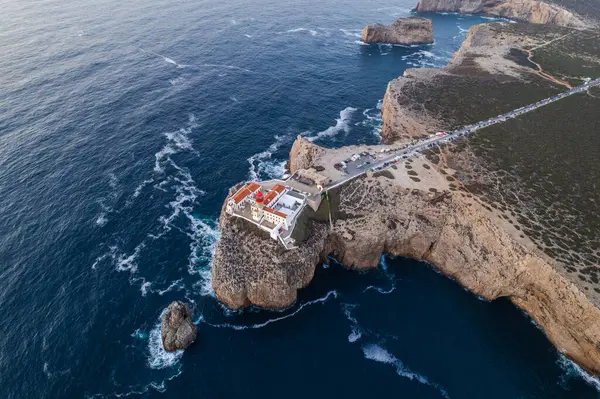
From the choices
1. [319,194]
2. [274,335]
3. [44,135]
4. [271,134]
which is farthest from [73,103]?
[274,335]

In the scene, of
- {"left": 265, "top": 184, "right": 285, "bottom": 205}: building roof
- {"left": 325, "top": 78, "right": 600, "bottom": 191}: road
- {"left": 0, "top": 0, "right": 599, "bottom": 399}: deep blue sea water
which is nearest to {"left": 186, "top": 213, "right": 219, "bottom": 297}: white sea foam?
{"left": 0, "top": 0, "right": 599, "bottom": 399}: deep blue sea water

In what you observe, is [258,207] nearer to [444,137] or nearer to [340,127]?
[340,127]

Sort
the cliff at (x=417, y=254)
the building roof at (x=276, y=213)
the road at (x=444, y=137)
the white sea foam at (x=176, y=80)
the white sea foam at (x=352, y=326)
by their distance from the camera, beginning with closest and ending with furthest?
the cliff at (x=417, y=254) → the white sea foam at (x=352, y=326) → the building roof at (x=276, y=213) → the road at (x=444, y=137) → the white sea foam at (x=176, y=80)

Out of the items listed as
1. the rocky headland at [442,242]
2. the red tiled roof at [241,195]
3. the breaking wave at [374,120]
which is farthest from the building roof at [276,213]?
the breaking wave at [374,120]

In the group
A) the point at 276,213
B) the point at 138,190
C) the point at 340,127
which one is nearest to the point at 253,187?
the point at 276,213

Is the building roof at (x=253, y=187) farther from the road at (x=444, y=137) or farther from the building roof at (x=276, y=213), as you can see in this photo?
the road at (x=444, y=137)

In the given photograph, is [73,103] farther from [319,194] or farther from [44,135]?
[319,194]

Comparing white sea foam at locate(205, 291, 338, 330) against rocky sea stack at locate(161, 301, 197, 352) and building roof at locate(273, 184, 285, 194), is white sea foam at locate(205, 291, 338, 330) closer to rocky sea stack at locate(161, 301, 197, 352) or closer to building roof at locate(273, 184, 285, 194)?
rocky sea stack at locate(161, 301, 197, 352)
